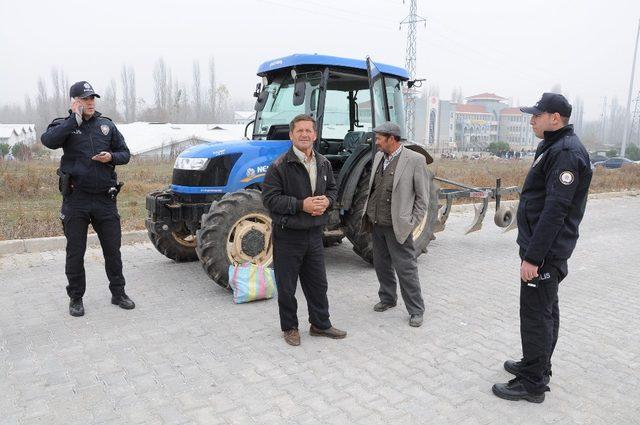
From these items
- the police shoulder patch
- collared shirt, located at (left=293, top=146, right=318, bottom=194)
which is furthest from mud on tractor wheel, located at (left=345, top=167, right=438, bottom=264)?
the police shoulder patch

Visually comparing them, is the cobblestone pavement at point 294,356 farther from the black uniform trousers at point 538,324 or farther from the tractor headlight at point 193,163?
the tractor headlight at point 193,163

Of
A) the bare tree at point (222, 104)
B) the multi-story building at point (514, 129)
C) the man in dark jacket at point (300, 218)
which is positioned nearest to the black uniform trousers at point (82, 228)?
the man in dark jacket at point (300, 218)

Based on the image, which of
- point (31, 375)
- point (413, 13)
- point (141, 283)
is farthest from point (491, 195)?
point (413, 13)

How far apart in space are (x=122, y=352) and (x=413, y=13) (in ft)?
134

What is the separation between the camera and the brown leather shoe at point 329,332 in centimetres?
432

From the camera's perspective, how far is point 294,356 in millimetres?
3971

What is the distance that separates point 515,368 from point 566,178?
4.78 feet

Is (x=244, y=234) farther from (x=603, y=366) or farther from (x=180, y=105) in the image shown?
(x=180, y=105)

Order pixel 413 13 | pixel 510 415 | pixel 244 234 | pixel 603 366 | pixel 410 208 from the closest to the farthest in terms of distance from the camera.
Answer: pixel 510 415, pixel 603 366, pixel 410 208, pixel 244 234, pixel 413 13

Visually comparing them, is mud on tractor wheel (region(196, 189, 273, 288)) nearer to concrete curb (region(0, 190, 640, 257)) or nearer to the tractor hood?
the tractor hood

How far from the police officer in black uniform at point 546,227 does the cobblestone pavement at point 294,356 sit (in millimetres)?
240

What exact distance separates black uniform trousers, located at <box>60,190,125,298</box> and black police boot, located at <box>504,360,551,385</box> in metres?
3.62

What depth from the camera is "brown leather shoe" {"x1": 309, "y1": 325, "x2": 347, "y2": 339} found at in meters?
4.32

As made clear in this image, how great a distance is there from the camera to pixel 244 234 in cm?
527
